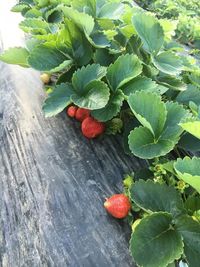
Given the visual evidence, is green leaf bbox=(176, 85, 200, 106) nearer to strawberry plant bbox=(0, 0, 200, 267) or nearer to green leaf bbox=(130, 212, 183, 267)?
strawberry plant bbox=(0, 0, 200, 267)

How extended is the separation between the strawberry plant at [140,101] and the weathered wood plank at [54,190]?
0.08 m

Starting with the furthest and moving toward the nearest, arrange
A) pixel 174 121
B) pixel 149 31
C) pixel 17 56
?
1. pixel 17 56
2. pixel 149 31
3. pixel 174 121

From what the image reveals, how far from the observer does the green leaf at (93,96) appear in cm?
131

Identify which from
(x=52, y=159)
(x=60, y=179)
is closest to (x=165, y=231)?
(x=60, y=179)

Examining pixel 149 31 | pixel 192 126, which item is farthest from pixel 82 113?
pixel 192 126

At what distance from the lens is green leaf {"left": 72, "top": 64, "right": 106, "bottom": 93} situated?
1.39 m

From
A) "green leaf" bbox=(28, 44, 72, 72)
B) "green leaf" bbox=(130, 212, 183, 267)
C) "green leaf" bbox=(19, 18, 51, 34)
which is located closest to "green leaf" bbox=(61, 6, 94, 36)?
"green leaf" bbox=(28, 44, 72, 72)

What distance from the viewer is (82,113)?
5.09 ft

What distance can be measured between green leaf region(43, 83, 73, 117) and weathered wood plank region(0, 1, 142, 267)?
210 mm

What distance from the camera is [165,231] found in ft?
3.48

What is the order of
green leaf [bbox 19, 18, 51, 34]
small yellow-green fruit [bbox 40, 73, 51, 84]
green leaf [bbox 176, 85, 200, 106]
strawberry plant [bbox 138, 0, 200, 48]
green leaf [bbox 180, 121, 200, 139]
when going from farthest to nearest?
strawberry plant [bbox 138, 0, 200, 48] < small yellow-green fruit [bbox 40, 73, 51, 84] < green leaf [bbox 19, 18, 51, 34] < green leaf [bbox 176, 85, 200, 106] < green leaf [bbox 180, 121, 200, 139]

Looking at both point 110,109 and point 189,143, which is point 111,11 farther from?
point 189,143

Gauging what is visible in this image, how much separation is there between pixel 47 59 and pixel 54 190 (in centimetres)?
49

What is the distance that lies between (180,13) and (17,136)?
8.71 ft
